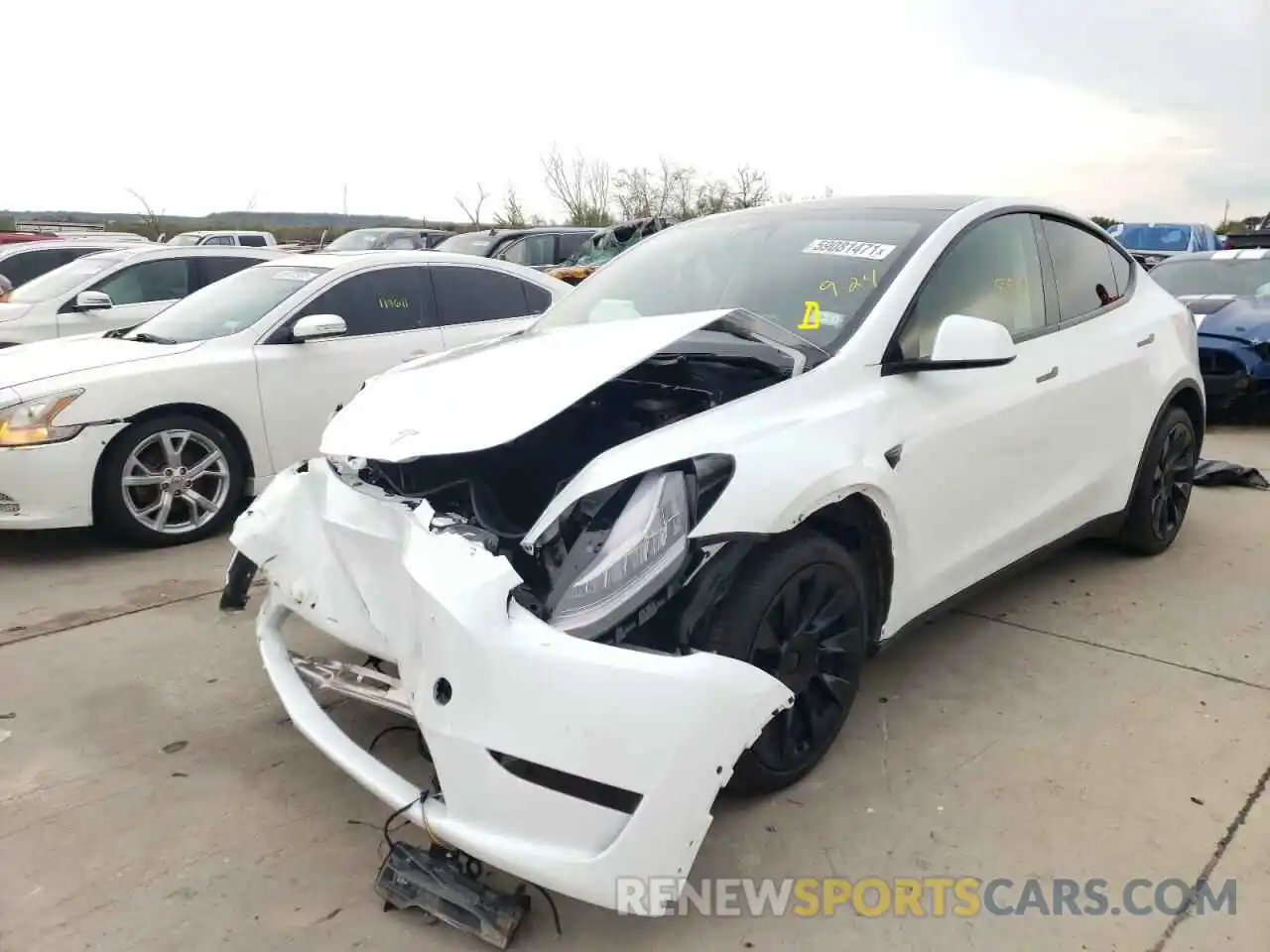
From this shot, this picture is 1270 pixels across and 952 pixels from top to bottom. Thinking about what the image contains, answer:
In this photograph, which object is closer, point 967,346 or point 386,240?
point 967,346

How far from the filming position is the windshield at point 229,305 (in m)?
5.56

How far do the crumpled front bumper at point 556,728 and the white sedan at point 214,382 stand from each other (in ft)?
11.0

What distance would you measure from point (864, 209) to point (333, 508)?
2.24 m

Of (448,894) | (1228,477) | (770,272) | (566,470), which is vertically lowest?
(1228,477)

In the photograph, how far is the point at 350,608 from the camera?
2482mm

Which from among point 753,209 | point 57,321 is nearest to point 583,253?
point 57,321

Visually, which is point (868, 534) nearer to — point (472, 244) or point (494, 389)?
point (494, 389)

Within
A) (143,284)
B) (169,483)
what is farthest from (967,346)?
(143,284)

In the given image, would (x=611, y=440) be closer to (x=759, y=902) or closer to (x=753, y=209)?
(x=759, y=902)

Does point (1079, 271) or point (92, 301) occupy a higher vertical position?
point (1079, 271)

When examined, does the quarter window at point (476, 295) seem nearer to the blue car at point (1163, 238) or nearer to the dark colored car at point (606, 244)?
the dark colored car at point (606, 244)

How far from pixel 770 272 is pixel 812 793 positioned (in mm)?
1725

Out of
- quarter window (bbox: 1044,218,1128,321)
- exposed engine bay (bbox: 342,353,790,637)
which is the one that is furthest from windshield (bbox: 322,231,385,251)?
exposed engine bay (bbox: 342,353,790,637)

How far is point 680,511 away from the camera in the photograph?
90.4 inches
